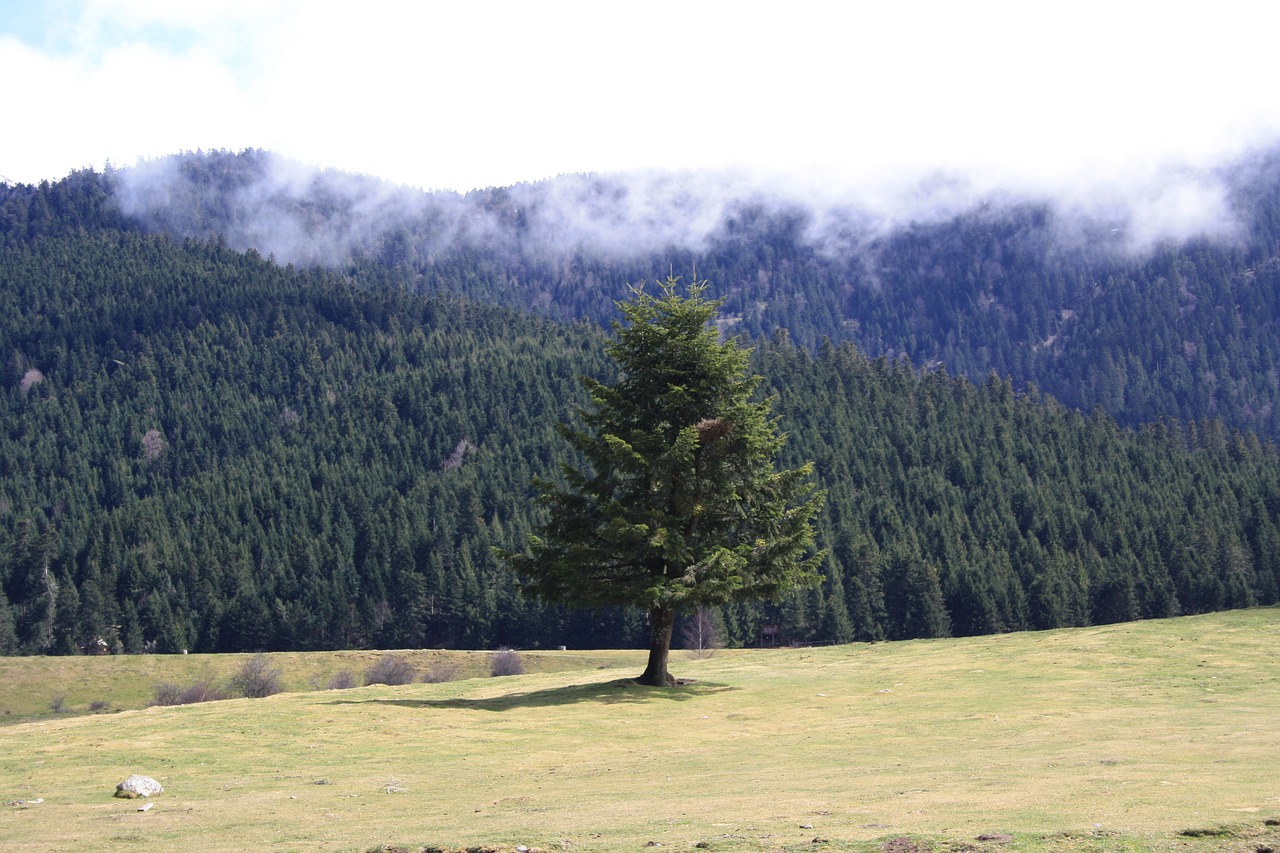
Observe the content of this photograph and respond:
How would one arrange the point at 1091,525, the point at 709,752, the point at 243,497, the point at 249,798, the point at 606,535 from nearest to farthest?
the point at 249,798 → the point at 709,752 → the point at 606,535 → the point at 1091,525 → the point at 243,497

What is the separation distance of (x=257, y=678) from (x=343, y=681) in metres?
8.87

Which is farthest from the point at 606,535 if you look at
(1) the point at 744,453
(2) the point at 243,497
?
(2) the point at 243,497

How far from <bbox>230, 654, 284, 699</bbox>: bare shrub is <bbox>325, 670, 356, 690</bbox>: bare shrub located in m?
4.04

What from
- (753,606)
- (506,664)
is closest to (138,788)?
(506,664)

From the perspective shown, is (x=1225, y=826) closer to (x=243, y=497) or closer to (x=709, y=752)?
(x=709, y=752)

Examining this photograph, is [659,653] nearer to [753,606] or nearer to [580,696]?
[580,696]

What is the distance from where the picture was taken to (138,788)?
22.5m

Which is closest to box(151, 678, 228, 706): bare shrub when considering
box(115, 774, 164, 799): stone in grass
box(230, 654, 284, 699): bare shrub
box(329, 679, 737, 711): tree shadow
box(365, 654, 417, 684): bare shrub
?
box(230, 654, 284, 699): bare shrub

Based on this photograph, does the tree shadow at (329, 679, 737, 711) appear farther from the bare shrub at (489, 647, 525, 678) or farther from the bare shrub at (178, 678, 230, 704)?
the bare shrub at (489, 647, 525, 678)

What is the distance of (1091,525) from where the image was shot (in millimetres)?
167375

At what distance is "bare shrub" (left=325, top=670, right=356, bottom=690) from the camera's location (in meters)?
94.9

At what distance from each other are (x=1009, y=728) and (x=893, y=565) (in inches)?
4819

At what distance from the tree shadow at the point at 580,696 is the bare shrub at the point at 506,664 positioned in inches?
2226

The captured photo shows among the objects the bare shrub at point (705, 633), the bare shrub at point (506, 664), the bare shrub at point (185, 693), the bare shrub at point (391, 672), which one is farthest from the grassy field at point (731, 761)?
the bare shrub at point (705, 633)
